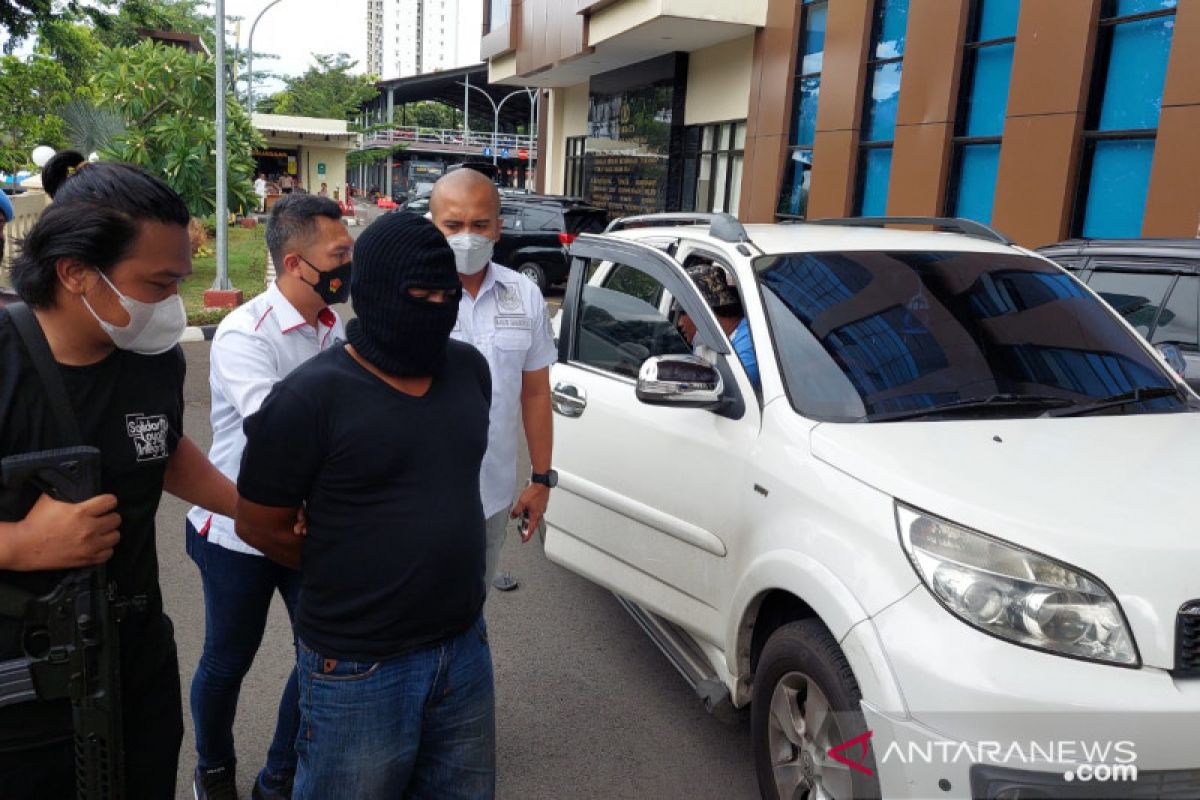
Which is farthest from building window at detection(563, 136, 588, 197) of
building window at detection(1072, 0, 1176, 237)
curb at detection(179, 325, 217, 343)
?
A: building window at detection(1072, 0, 1176, 237)

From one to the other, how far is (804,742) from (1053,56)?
1038cm

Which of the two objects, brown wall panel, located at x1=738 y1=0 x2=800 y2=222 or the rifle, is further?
brown wall panel, located at x1=738 y1=0 x2=800 y2=222

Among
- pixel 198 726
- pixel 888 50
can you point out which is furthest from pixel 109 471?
pixel 888 50

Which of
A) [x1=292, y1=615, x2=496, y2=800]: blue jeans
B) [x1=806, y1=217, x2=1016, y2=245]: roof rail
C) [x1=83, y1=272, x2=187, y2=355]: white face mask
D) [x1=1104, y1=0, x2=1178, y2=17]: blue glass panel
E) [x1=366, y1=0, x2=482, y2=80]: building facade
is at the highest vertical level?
[x1=366, y1=0, x2=482, y2=80]: building facade

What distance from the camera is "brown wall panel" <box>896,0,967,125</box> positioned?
40.2 ft

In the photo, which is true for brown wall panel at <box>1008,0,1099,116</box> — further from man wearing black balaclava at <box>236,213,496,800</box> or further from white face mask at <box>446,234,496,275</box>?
man wearing black balaclava at <box>236,213,496,800</box>

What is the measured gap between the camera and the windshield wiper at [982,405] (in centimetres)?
287

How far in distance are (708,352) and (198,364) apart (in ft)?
27.1

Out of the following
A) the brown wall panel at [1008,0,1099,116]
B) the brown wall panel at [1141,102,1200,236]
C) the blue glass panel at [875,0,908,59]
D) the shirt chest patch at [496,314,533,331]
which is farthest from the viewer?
the blue glass panel at [875,0,908,59]

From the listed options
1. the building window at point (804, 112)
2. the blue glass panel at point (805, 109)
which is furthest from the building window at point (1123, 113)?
the blue glass panel at point (805, 109)

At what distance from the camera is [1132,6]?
33.1ft

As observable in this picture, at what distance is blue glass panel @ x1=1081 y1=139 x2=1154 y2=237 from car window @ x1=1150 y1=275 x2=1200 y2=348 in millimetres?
5669

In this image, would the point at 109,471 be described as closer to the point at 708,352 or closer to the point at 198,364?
the point at 708,352

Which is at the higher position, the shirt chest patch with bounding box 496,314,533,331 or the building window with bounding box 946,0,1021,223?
the building window with bounding box 946,0,1021,223
